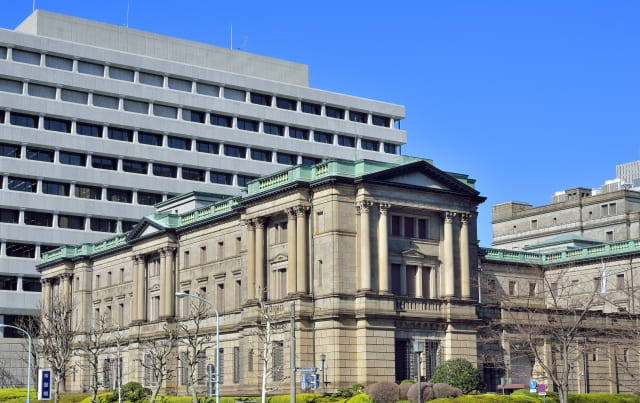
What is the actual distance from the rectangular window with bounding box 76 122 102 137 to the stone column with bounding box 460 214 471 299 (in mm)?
66712

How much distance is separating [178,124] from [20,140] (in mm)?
21194

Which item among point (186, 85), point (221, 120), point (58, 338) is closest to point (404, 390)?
point (58, 338)

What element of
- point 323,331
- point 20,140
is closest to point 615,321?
point 323,331

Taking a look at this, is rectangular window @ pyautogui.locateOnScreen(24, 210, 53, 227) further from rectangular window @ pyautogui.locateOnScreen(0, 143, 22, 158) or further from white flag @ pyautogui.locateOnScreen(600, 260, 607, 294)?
white flag @ pyautogui.locateOnScreen(600, 260, 607, 294)

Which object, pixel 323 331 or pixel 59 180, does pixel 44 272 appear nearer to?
pixel 59 180

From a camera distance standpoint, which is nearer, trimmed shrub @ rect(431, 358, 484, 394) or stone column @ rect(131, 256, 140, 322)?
trimmed shrub @ rect(431, 358, 484, 394)

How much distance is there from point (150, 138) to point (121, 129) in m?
4.23

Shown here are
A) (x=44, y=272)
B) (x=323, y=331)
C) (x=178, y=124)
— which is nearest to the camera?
(x=323, y=331)

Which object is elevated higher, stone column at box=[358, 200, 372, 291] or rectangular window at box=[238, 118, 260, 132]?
rectangular window at box=[238, 118, 260, 132]

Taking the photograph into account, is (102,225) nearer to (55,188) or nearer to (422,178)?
(55,188)

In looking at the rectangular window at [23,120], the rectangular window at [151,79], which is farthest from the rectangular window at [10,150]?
the rectangular window at [151,79]

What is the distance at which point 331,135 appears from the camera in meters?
147

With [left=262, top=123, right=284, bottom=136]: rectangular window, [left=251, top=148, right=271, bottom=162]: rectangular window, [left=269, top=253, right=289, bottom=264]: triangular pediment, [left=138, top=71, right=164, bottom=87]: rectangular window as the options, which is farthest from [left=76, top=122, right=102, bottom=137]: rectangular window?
[left=269, top=253, right=289, bottom=264]: triangular pediment

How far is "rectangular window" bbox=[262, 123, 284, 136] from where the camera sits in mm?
141125
